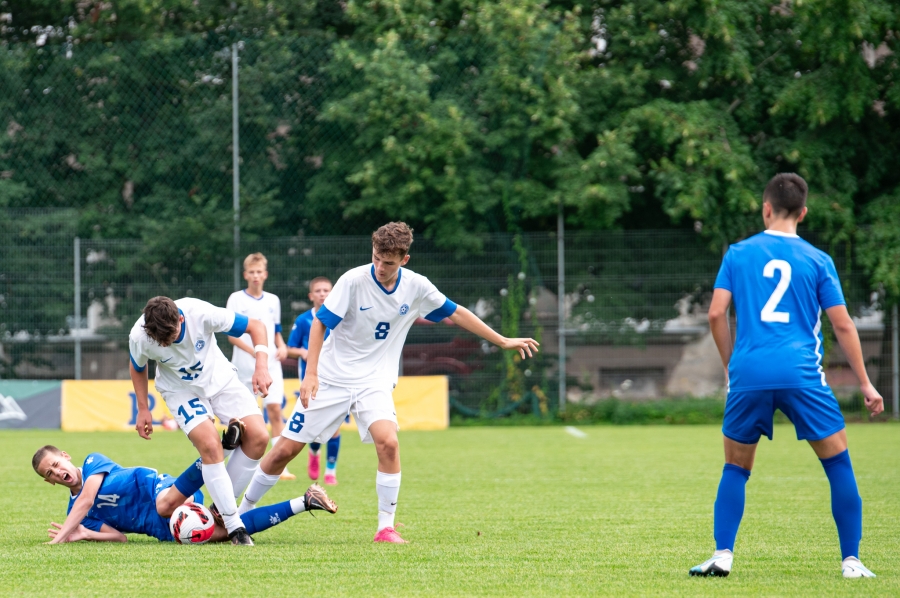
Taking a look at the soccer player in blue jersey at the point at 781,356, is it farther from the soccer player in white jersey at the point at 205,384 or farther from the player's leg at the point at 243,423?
the player's leg at the point at 243,423

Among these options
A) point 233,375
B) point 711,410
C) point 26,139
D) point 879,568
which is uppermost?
point 26,139

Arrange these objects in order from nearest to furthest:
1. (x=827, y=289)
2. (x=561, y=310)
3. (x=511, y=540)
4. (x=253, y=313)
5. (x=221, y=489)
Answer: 1. (x=827, y=289)
2. (x=221, y=489)
3. (x=511, y=540)
4. (x=253, y=313)
5. (x=561, y=310)

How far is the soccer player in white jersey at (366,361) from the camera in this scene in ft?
20.4

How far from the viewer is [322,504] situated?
604 cm

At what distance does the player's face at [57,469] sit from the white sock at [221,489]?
0.81 m

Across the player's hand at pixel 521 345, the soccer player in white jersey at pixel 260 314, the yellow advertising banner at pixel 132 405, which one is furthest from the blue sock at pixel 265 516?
the yellow advertising banner at pixel 132 405

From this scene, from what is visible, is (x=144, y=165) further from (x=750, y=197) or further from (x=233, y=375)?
(x=233, y=375)

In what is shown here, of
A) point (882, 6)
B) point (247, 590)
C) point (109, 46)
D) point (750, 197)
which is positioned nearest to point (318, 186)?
point (109, 46)

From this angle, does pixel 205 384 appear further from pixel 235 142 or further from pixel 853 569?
pixel 235 142

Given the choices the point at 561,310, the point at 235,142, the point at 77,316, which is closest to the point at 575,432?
the point at 561,310

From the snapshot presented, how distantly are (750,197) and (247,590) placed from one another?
51.9ft

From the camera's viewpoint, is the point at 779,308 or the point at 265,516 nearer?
the point at 779,308

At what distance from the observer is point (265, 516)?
20.6 feet

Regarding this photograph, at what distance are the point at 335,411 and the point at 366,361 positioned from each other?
37 cm
